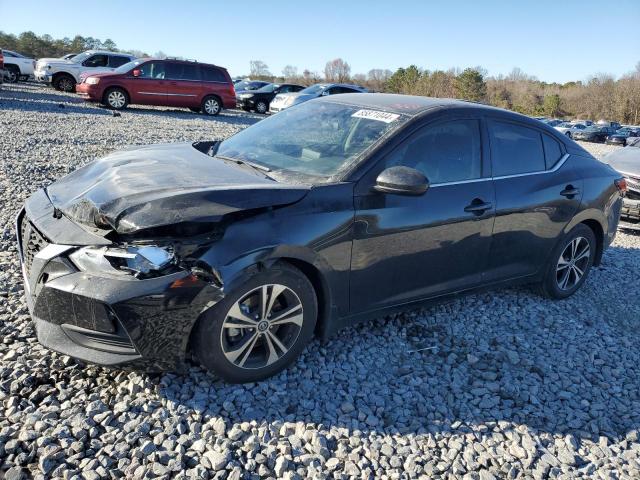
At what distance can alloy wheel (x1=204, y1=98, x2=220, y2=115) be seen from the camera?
1781 cm

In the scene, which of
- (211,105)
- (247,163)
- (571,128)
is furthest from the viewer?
(571,128)

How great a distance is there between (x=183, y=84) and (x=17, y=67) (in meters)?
12.9

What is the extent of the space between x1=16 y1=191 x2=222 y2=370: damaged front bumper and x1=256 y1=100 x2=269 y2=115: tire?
21452 mm

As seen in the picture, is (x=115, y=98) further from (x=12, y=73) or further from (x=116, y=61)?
(x=12, y=73)

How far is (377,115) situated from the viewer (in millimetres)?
3584

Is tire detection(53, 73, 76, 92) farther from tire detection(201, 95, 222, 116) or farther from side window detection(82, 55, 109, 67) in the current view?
tire detection(201, 95, 222, 116)

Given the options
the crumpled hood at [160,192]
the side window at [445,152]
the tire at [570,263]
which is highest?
the side window at [445,152]

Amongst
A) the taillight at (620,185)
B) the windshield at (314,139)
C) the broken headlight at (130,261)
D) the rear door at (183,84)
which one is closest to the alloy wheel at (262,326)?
the broken headlight at (130,261)

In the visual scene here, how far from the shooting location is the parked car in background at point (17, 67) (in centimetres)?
2412

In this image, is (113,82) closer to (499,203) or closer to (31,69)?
(31,69)

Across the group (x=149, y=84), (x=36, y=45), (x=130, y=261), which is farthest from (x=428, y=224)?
(x=36, y=45)

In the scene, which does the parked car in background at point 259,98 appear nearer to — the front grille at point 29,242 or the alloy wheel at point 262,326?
the front grille at point 29,242

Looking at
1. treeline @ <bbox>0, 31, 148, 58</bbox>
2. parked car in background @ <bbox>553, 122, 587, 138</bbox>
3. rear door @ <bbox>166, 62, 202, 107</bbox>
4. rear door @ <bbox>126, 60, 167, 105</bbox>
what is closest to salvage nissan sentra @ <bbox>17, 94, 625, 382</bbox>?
rear door @ <bbox>126, 60, 167, 105</bbox>

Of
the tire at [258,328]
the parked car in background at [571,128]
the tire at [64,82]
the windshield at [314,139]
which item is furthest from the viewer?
the parked car in background at [571,128]
